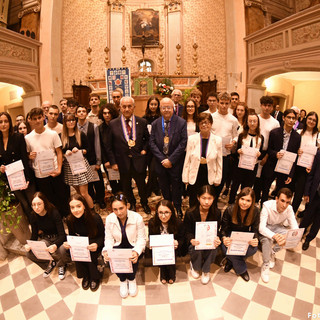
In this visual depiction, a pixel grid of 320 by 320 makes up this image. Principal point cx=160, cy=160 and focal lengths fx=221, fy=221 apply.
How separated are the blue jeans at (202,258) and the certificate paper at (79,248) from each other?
43.0 inches

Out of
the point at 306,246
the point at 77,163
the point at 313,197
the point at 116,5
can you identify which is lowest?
the point at 306,246

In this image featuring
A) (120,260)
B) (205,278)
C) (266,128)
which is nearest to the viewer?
(120,260)

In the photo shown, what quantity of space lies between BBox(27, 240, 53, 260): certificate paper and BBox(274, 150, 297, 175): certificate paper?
118 inches

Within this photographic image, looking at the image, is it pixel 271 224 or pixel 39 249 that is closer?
pixel 39 249

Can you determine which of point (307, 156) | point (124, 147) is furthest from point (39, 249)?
point (307, 156)

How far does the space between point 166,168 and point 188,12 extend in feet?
32.9

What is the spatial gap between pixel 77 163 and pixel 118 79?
104 inches

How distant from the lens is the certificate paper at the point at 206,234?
2223 millimetres

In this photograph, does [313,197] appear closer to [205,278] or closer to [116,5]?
[205,278]

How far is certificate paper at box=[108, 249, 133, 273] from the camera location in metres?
2.05

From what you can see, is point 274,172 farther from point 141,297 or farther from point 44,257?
point 44,257

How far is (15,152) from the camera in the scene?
8.39 ft

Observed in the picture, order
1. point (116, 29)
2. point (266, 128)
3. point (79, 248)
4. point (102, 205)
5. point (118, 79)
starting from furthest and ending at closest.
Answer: point (116, 29) < point (118, 79) < point (102, 205) < point (266, 128) < point (79, 248)

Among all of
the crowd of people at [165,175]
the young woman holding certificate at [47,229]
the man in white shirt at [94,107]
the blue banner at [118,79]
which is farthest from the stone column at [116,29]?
the young woman holding certificate at [47,229]
